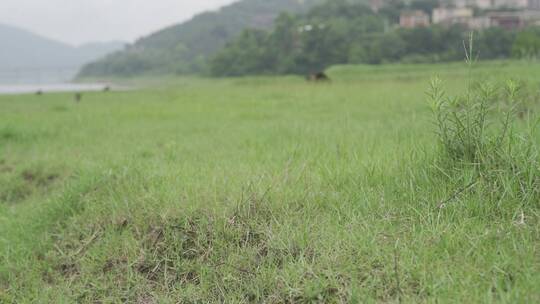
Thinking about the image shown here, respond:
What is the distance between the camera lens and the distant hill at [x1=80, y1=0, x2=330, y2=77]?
8338cm

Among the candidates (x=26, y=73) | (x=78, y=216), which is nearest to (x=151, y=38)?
(x=26, y=73)

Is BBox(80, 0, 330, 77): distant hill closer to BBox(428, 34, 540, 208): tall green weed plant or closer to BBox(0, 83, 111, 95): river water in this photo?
BBox(0, 83, 111, 95): river water

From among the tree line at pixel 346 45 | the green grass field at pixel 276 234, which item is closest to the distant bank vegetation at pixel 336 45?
the tree line at pixel 346 45

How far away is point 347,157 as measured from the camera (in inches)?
129

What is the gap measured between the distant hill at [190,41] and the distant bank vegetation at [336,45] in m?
0.39

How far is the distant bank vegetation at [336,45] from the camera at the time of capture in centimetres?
3962

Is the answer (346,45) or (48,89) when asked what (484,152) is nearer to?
(48,89)

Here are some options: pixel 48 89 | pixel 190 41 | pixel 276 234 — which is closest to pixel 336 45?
pixel 48 89

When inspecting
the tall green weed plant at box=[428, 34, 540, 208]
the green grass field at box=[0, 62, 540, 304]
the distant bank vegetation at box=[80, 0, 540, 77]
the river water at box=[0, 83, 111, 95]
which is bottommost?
the green grass field at box=[0, 62, 540, 304]

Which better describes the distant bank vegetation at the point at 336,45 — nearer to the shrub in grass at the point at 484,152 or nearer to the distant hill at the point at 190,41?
the distant hill at the point at 190,41

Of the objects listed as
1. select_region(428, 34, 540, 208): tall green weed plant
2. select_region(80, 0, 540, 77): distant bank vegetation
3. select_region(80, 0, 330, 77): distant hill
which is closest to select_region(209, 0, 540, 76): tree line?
select_region(80, 0, 540, 77): distant bank vegetation

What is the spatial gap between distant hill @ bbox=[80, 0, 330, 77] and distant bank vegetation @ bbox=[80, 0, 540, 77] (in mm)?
394

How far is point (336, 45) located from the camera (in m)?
50.8

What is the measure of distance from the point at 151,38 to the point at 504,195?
139m
